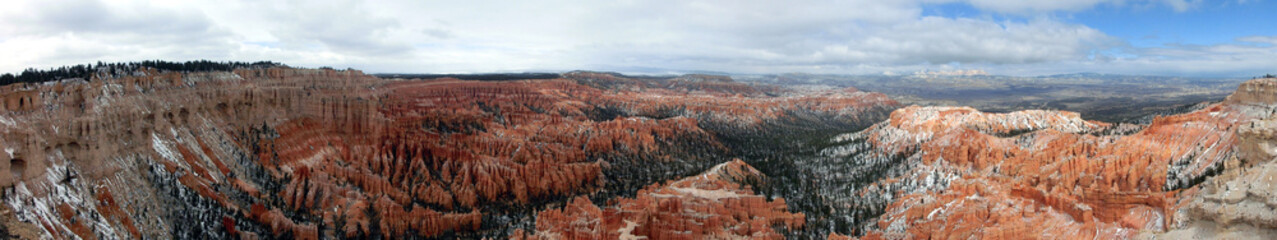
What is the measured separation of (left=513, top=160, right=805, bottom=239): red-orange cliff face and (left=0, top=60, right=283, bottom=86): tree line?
3256cm

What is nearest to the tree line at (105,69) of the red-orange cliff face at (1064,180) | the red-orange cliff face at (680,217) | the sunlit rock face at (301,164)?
the sunlit rock face at (301,164)

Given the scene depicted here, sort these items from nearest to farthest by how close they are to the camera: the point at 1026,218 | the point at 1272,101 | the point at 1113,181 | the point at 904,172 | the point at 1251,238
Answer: the point at 1251,238, the point at 1026,218, the point at 1113,181, the point at 1272,101, the point at 904,172

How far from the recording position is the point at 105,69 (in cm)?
4831

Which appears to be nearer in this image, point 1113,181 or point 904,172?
point 1113,181

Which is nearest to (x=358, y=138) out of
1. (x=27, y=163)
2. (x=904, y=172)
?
(x=27, y=163)

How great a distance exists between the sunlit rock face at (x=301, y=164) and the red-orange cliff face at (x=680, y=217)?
23 centimetres

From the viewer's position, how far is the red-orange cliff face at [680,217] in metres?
41.2

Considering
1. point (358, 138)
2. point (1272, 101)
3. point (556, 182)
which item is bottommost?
point (556, 182)

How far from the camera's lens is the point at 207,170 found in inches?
1957

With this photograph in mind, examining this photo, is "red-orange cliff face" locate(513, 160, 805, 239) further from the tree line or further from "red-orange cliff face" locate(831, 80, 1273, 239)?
the tree line

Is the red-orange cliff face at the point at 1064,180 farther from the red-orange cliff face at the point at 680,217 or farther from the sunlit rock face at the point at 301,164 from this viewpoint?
the sunlit rock face at the point at 301,164

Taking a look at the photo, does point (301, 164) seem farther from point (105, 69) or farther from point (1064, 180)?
point (1064, 180)

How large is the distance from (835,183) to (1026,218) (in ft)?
93.4

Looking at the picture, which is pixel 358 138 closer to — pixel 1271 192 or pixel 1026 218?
pixel 1026 218
